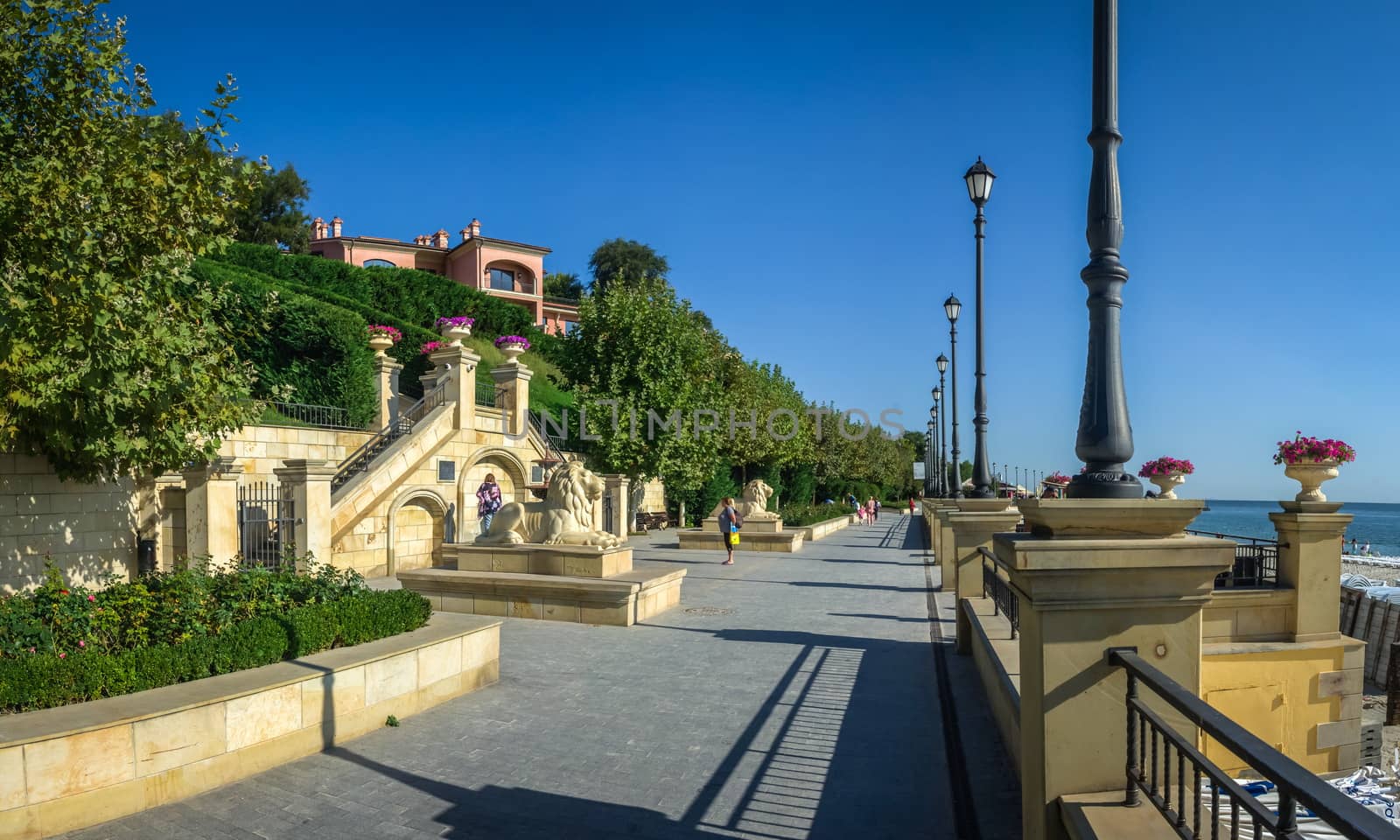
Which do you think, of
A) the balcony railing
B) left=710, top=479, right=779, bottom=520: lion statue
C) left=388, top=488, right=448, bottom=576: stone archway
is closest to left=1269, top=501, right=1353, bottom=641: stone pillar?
the balcony railing

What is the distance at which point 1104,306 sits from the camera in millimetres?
3697

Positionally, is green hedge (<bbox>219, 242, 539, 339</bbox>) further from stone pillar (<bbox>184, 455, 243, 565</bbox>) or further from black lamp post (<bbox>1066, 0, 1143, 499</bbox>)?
black lamp post (<bbox>1066, 0, 1143, 499</bbox>)

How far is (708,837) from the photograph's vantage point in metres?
4.78

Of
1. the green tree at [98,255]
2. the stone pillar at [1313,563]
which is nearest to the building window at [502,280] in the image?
the green tree at [98,255]

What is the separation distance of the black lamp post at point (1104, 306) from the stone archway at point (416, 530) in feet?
53.9

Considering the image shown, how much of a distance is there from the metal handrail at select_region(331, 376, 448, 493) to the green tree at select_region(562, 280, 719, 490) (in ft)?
23.6

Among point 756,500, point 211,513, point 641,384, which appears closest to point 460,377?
point 641,384

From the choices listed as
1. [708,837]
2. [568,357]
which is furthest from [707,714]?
[568,357]

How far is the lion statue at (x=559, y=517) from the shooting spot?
12.6 metres

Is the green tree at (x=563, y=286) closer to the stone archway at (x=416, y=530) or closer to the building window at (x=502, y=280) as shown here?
the building window at (x=502, y=280)

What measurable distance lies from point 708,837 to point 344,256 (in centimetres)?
5962

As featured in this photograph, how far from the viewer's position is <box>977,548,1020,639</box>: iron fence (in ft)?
24.0

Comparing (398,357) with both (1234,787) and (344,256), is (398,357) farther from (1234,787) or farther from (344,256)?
(1234,787)

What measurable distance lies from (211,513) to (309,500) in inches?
68.2
